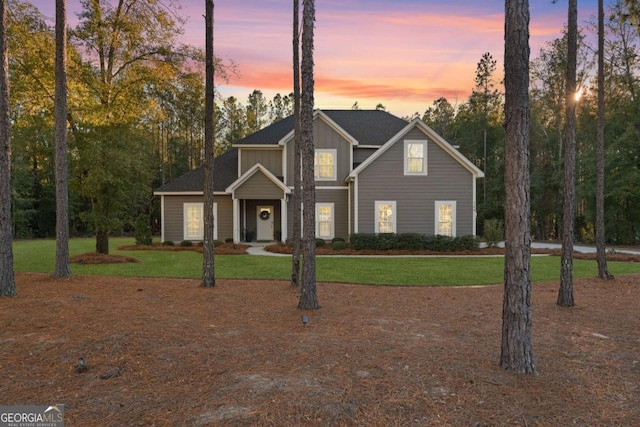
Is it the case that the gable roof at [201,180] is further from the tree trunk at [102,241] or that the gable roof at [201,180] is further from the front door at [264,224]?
the tree trunk at [102,241]

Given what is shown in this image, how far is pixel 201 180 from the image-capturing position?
22.2m

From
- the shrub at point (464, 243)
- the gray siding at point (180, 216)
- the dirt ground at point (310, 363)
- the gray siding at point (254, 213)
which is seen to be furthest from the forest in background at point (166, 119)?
the shrub at point (464, 243)

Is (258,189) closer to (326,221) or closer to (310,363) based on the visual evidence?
(326,221)

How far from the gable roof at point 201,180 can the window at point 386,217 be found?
879 cm

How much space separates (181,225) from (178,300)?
49.1 feet

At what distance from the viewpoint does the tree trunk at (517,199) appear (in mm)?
4160

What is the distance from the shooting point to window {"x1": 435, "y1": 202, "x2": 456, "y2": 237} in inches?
753

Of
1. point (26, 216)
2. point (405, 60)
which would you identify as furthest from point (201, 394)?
point (26, 216)

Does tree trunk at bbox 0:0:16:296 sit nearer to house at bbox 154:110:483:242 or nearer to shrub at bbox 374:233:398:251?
house at bbox 154:110:483:242

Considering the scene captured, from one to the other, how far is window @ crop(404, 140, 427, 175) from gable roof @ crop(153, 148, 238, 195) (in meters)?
9.94

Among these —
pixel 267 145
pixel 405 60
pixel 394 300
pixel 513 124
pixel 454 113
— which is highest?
pixel 454 113

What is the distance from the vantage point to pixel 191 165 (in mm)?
42688

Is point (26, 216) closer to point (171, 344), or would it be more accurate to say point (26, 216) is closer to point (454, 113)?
point (171, 344)

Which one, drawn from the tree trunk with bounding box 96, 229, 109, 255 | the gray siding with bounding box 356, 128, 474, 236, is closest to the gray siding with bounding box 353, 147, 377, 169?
the gray siding with bounding box 356, 128, 474, 236
